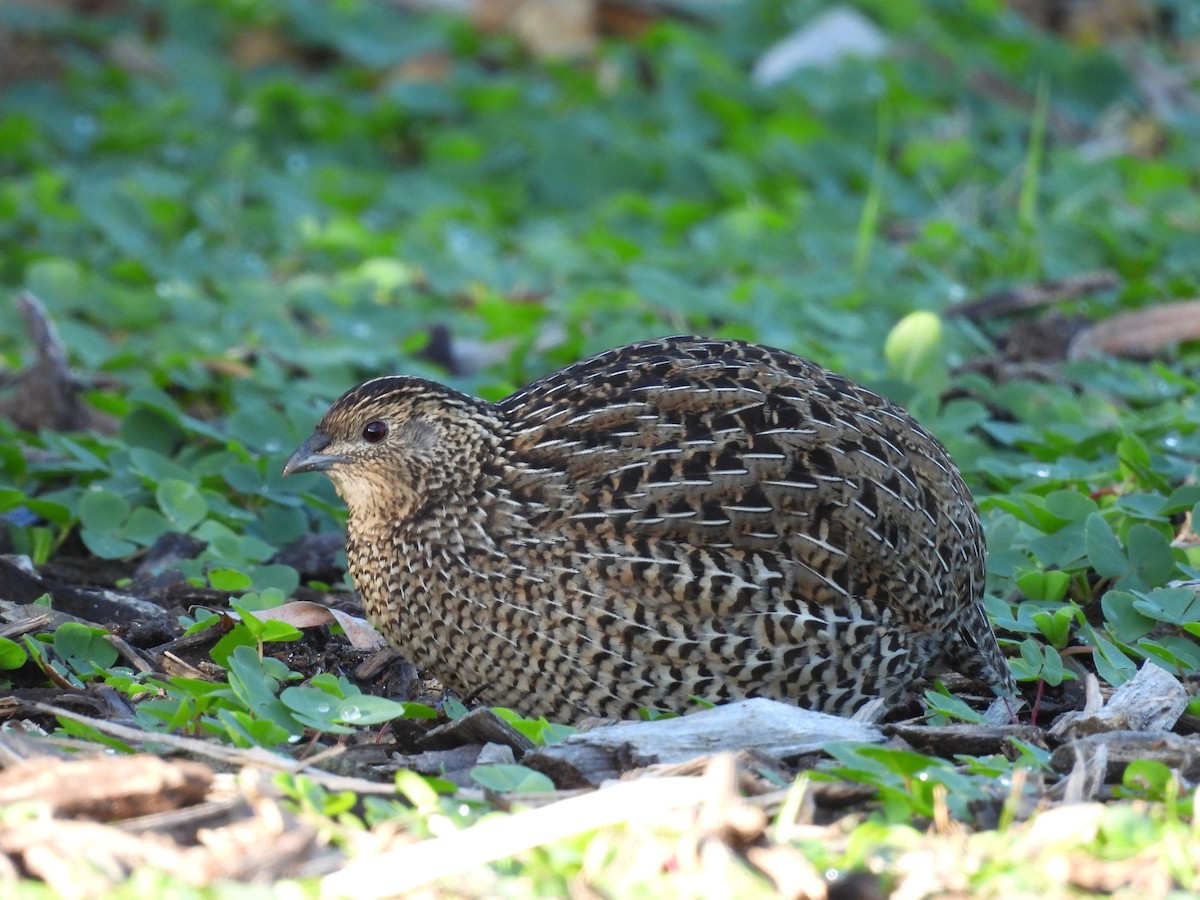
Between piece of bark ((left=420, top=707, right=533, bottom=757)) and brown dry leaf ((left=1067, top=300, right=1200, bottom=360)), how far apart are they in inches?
146

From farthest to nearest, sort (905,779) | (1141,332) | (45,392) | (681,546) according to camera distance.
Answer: (1141,332) < (45,392) < (681,546) < (905,779)

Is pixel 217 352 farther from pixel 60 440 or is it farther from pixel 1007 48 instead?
pixel 1007 48

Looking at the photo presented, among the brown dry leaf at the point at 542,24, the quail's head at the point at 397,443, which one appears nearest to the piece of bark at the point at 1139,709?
the quail's head at the point at 397,443

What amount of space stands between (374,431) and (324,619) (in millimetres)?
530

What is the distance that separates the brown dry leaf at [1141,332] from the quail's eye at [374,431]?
3.19 m

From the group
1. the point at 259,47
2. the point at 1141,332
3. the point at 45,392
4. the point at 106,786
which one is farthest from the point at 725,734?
the point at 259,47

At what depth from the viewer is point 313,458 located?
4754 millimetres

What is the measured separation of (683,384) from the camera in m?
4.46

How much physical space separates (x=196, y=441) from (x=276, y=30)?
19.3 ft

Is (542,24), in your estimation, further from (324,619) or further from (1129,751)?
(1129,751)

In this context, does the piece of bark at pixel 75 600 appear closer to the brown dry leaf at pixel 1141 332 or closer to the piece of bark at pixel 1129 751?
the piece of bark at pixel 1129 751

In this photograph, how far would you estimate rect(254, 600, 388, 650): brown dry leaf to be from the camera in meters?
4.57

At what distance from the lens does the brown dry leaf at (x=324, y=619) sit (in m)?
4.57

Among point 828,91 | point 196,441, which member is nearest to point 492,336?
point 196,441
